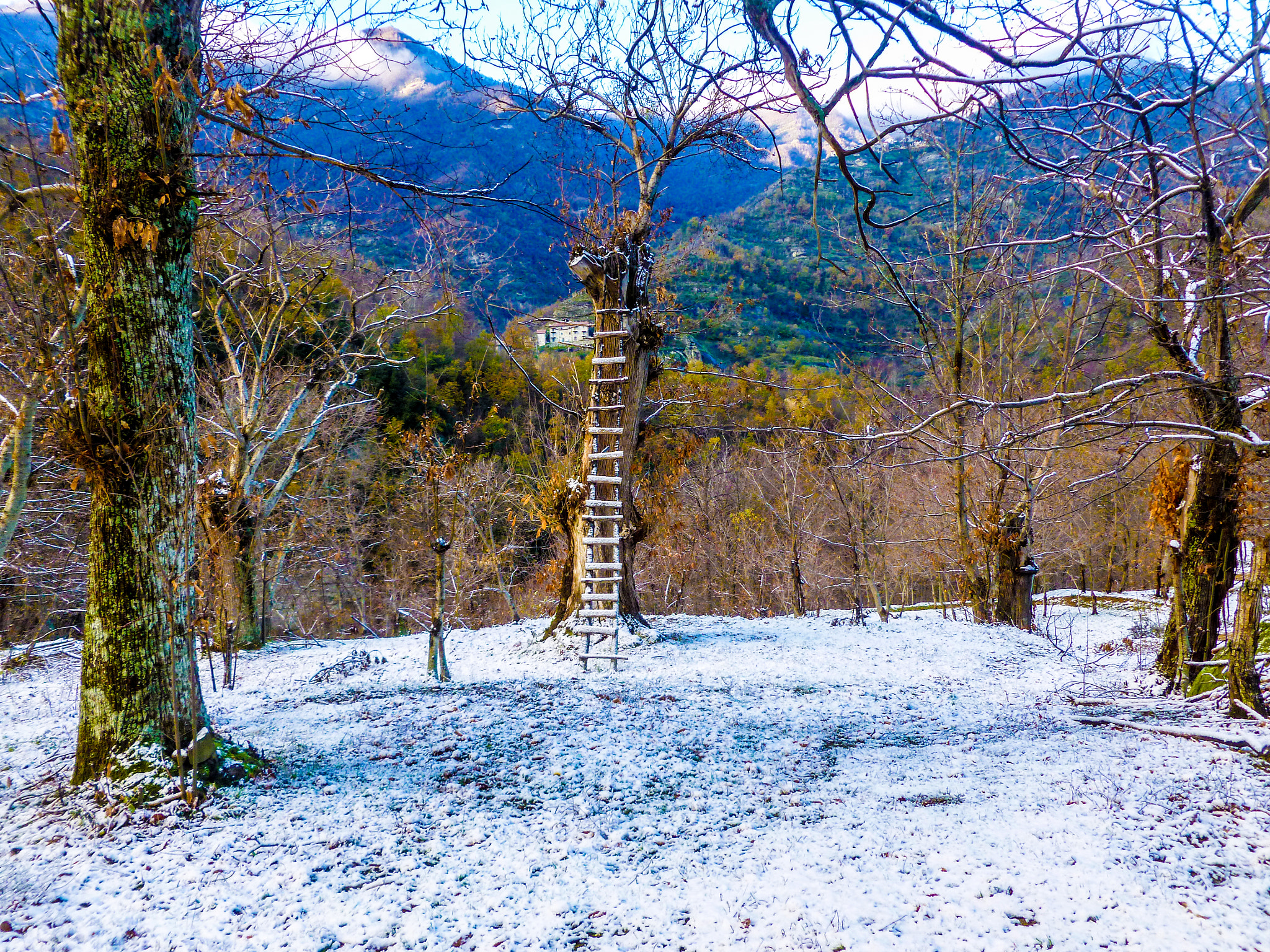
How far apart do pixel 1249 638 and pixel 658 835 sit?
12.2 feet

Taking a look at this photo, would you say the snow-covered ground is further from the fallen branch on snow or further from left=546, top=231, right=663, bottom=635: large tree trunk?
left=546, top=231, right=663, bottom=635: large tree trunk

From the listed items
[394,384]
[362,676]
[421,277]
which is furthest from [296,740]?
[394,384]

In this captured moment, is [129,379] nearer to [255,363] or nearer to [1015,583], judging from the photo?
[255,363]

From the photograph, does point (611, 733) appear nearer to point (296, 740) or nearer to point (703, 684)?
point (703, 684)

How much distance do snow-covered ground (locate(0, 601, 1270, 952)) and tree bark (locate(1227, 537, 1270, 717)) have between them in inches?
21.6

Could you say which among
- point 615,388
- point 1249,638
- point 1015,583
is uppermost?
point 615,388

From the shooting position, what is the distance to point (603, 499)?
7.41 metres

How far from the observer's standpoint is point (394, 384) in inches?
816

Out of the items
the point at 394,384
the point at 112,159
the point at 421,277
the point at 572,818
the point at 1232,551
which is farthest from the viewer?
the point at 394,384

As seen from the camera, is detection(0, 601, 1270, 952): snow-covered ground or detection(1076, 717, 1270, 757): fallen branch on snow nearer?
detection(0, 601, 1270, 952): snow-covered ground

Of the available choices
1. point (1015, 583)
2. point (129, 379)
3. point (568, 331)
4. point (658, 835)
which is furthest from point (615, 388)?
point (1015, 583)

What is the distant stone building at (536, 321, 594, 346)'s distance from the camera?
7.66m

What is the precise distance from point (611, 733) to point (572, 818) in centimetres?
118

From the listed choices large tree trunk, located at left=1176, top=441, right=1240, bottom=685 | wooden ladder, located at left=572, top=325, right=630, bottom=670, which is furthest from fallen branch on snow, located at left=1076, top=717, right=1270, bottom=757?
wooden ladder, located at left=572, top=325, right=630, bottom=670
